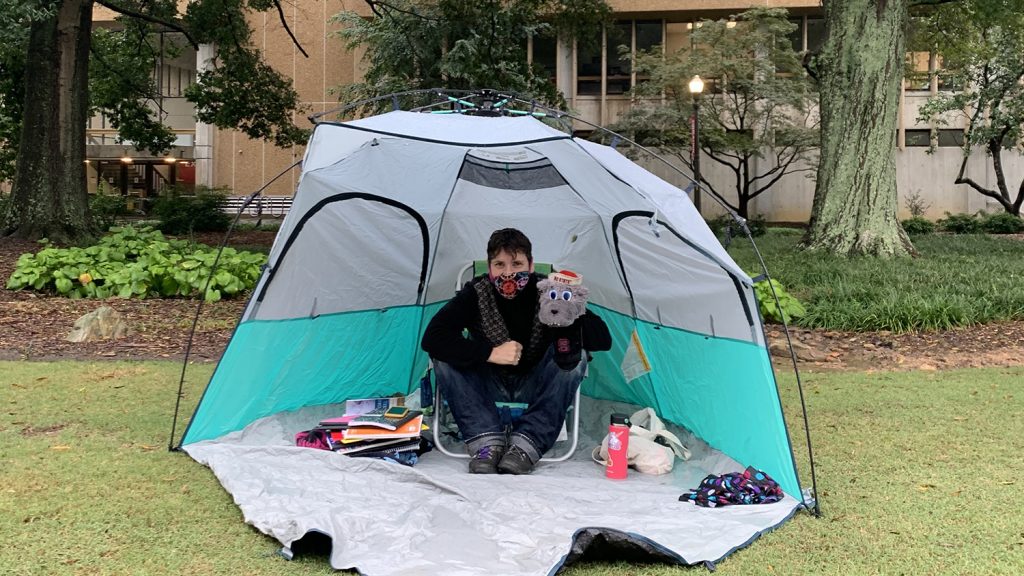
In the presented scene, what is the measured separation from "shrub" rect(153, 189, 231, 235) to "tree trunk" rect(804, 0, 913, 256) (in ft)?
36.7

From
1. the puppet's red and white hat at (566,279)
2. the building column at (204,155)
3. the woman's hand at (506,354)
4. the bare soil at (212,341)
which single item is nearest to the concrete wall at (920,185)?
the building column at (204,155)

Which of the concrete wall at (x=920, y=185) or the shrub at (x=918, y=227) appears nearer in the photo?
the shrub at (x=918, y=227)

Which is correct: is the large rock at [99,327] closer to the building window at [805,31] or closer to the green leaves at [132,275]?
the green leaves at [132,275]

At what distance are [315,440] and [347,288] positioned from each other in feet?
3.42

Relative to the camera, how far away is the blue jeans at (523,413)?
3523mm

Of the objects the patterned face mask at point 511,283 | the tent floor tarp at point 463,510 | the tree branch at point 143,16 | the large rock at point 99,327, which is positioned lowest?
the tent floor tarp at point 463,510

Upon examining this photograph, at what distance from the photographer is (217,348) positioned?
19.9ft

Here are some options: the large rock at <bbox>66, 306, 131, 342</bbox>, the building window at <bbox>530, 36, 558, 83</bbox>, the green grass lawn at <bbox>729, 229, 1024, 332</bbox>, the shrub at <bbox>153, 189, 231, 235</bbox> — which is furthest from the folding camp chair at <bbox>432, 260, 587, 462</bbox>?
the building window at <bbox>530, 36, 558, 83</bbox>

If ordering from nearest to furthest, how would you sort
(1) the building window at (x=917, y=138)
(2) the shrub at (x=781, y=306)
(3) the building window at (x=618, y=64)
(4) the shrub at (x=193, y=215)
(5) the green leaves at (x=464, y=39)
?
(2) the shrub at (x=781, y=306) → (5) the green leaves at (x=464, y=39) → (4) the shrub at (x=193, y=215) → (3) the building window at (x=618, y=64) → (1) the building window at (x=917, y=138)

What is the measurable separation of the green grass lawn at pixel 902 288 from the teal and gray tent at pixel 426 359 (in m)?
3.11

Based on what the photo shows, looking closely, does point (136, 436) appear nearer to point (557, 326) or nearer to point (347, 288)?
point (347, 288)

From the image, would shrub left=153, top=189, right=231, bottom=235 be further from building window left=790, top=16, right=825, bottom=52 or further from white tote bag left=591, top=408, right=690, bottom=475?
building window left=790, top=16, right=825, bottom=52

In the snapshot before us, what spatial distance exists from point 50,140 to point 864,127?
9.58 m

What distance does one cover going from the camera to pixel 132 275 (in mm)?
7586
